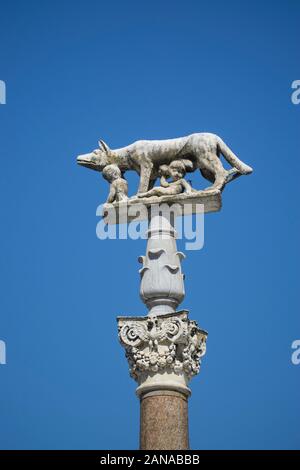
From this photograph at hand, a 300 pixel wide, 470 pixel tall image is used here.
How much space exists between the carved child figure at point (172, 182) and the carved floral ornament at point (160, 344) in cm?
337

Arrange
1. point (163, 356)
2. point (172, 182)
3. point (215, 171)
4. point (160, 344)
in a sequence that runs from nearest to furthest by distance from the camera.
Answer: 1. point (163, 356)
2. point (160, 344)
3. point (215, 171)
4. point (172, 182)

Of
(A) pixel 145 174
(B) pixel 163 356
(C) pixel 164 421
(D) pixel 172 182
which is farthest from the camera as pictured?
(A) pixel 145 174

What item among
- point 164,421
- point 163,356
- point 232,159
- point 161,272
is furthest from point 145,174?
point 164,421

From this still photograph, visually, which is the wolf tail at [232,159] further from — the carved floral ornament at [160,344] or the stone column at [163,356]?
the carved floral ornament at [160,344]

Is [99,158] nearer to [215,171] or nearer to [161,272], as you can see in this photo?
[215,171]

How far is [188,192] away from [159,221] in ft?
3.10

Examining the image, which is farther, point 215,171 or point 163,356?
point 215,171

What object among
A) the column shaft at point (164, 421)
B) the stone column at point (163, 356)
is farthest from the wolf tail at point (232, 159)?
the column shaft at point (164, 421)

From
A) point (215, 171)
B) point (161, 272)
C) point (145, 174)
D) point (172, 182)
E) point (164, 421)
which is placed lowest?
point (164, 421)

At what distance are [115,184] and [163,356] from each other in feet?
16.1

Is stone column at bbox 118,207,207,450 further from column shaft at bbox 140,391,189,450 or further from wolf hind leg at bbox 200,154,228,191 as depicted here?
wolf hind leg at bbox 200,154,228,191

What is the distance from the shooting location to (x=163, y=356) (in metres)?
23.7
